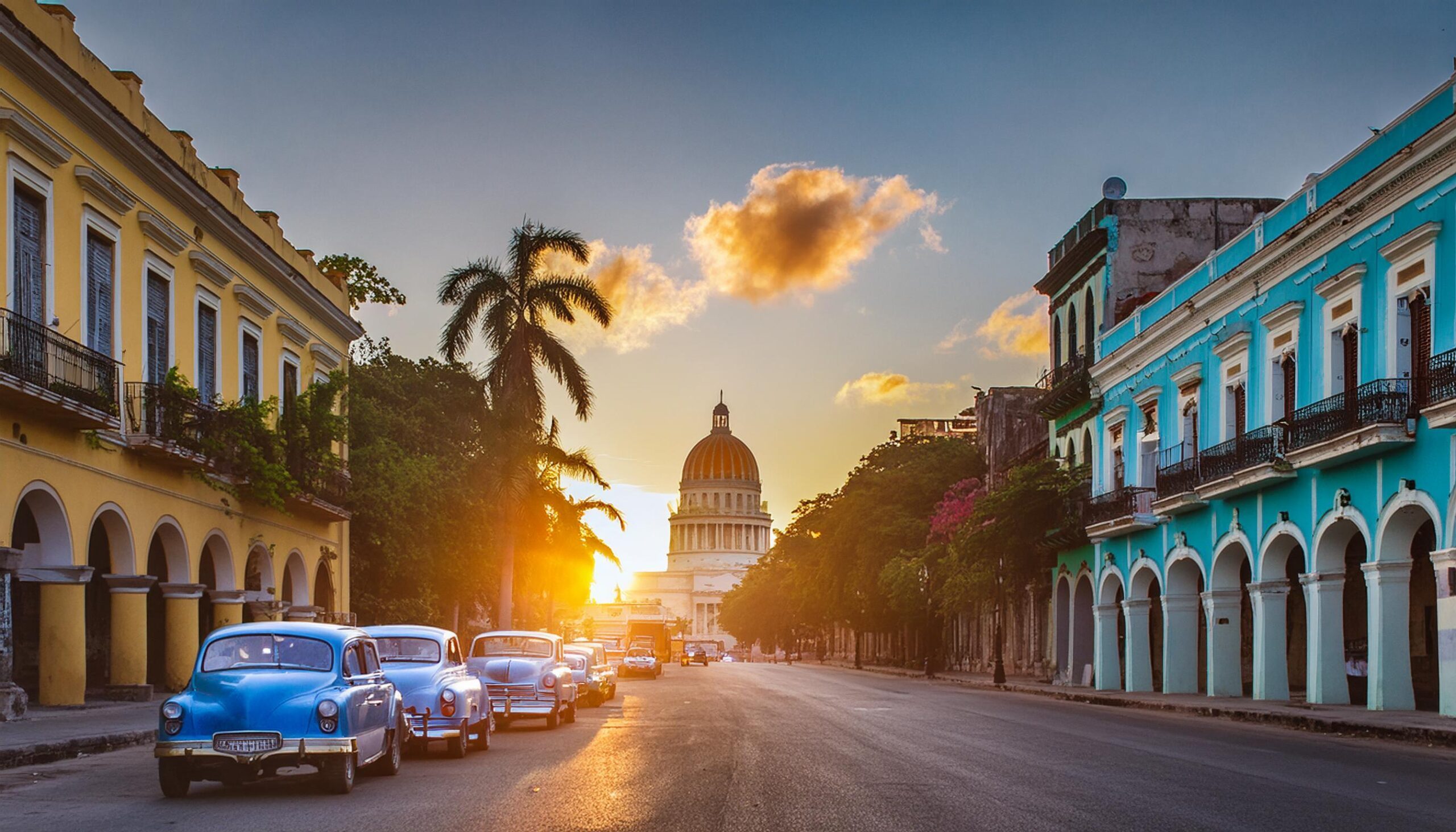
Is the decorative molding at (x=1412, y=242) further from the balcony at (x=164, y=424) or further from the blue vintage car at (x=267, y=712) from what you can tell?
the balcony at (x=164, y=424)

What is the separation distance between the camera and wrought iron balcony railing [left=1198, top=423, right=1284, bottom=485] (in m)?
30.4

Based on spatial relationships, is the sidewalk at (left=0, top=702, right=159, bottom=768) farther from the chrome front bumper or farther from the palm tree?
the palm tree

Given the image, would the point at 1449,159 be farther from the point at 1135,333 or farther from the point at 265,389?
the point at 265,389

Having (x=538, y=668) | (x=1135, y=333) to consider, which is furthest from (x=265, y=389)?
(x=1135, y=333)

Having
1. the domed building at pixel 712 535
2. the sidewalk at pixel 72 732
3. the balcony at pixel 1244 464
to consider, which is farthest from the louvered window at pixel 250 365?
the domed building at pixel 712 535

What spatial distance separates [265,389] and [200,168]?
5.61 meters

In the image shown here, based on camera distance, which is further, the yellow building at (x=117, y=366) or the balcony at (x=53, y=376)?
the yellow building at (x=117, y=366)

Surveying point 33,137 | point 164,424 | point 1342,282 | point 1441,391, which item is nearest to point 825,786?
point 33,137

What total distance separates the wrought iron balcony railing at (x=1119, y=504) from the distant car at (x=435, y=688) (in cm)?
2281

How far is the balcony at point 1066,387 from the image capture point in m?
44.3

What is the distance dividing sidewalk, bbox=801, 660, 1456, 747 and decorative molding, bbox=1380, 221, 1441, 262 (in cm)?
719

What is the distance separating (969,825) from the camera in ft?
35.0

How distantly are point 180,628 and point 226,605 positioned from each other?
7.35 feet

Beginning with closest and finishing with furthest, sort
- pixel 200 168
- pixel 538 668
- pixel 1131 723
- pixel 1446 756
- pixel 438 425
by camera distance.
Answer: pixel 1446 756 → pixel 538 668 → pixel 1131 723 → pixel 200 168 → pixel 438 425
